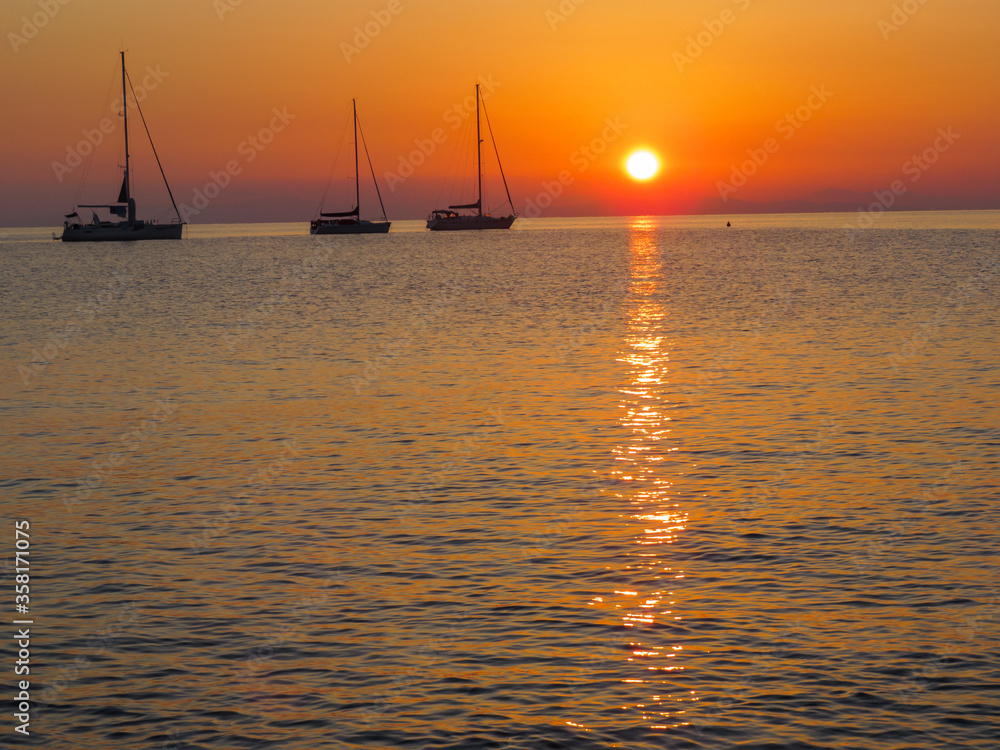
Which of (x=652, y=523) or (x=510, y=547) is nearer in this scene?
(x=510, y=547)

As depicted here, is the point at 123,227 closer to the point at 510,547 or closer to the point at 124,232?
the point at 124,232

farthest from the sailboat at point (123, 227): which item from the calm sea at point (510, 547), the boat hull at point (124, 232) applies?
the calm sea at point (510, 547)

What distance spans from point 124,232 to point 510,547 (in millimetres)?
161279

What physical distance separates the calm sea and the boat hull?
132 metres

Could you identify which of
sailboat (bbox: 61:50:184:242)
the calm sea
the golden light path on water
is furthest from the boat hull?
the golden light path on water

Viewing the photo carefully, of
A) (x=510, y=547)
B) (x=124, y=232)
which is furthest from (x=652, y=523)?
(x=124, y=232)

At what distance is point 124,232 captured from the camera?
540 ft

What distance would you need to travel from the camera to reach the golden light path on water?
1142cm

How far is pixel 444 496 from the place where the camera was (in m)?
19.5

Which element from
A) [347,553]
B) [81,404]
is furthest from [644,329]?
[347,553]

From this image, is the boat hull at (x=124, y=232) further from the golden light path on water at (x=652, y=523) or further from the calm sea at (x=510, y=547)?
the golden light path on water at (x=652, y=523)

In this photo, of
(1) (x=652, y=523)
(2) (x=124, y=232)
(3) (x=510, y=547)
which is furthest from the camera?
(2) (x=124, y=232)

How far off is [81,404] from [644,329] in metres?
27.6

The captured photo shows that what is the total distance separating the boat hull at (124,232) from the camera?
541 feet
